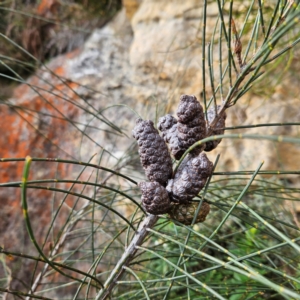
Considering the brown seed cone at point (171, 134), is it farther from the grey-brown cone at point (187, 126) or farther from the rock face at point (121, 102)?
the rock face at point (121, 102)

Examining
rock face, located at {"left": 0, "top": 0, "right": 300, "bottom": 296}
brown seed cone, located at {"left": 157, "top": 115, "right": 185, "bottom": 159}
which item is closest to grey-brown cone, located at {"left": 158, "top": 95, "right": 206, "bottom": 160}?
brown seed cone, located at {"left": 157, "top": 115, "right": 185, "bottom": 159}

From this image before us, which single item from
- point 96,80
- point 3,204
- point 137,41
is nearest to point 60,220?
point 3,204

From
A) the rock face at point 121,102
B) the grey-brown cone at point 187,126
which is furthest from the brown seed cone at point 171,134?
the rock face at point 121,102

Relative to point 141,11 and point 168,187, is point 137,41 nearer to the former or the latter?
point 141,11

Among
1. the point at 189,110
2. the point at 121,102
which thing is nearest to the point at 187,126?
the point at 189,110

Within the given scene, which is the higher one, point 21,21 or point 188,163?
point 21,21
